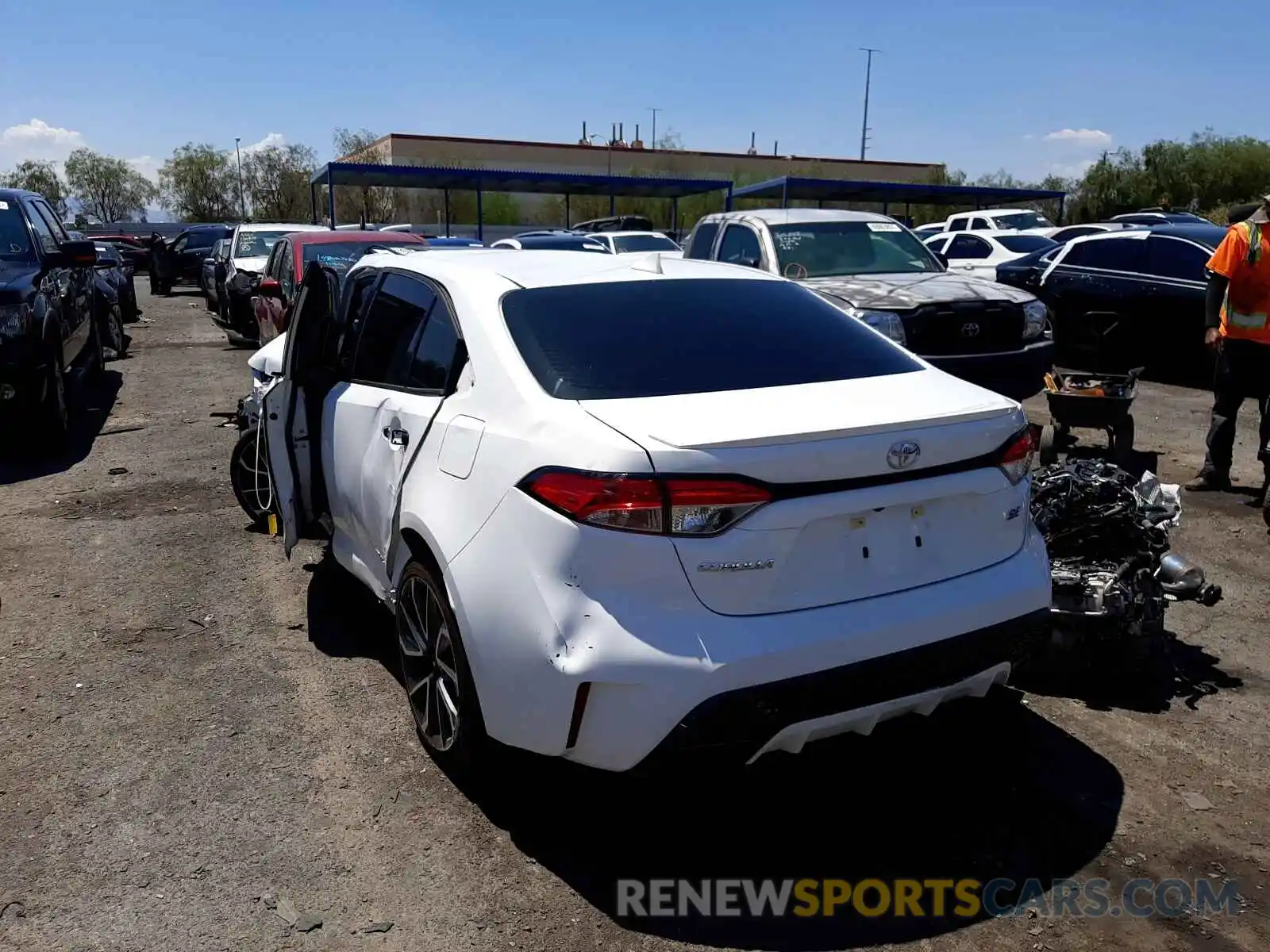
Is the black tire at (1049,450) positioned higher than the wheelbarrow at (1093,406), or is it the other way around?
the wheelbarrow at (1093,406)

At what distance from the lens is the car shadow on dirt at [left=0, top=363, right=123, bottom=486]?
8055 mm

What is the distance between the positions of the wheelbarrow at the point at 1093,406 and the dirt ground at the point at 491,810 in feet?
7.10

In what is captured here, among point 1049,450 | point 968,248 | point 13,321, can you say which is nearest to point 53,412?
point 13,321

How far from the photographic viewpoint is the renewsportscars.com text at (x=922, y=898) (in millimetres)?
2902

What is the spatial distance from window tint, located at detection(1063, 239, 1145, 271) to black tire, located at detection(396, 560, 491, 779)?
411 inches

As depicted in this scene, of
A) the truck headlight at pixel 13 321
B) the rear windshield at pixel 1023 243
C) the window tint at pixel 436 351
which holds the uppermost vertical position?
the rear windshield at pixel 1023 243

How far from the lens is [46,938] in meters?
2.83

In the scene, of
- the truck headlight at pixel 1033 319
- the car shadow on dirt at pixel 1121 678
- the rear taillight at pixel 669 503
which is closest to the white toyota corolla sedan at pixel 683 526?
the rear taillight at pixel 669 503

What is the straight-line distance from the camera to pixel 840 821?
3.33 meters

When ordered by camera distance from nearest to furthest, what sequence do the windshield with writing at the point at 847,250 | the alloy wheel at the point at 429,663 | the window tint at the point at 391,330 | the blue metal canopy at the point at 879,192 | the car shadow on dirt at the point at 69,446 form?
1. the alloy wheel at the point at 429,663
2. the window tint at the point at 391,330
3. the car shadow on dirt at the point at 69,446
4. the windshield with writing at the point at 847,250
5. the blue metal canopy at the point at 879,192

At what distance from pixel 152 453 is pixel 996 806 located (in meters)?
7.46

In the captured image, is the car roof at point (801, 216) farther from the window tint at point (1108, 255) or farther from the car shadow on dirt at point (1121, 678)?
the car shadow on dirt at point (1121, 678)

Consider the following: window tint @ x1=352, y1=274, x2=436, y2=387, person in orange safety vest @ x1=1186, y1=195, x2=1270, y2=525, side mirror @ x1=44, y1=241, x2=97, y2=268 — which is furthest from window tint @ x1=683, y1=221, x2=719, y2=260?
window tint @ x1=352, y1=274, x2=436, y2=387

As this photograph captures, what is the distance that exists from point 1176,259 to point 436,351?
1005 centimetres
